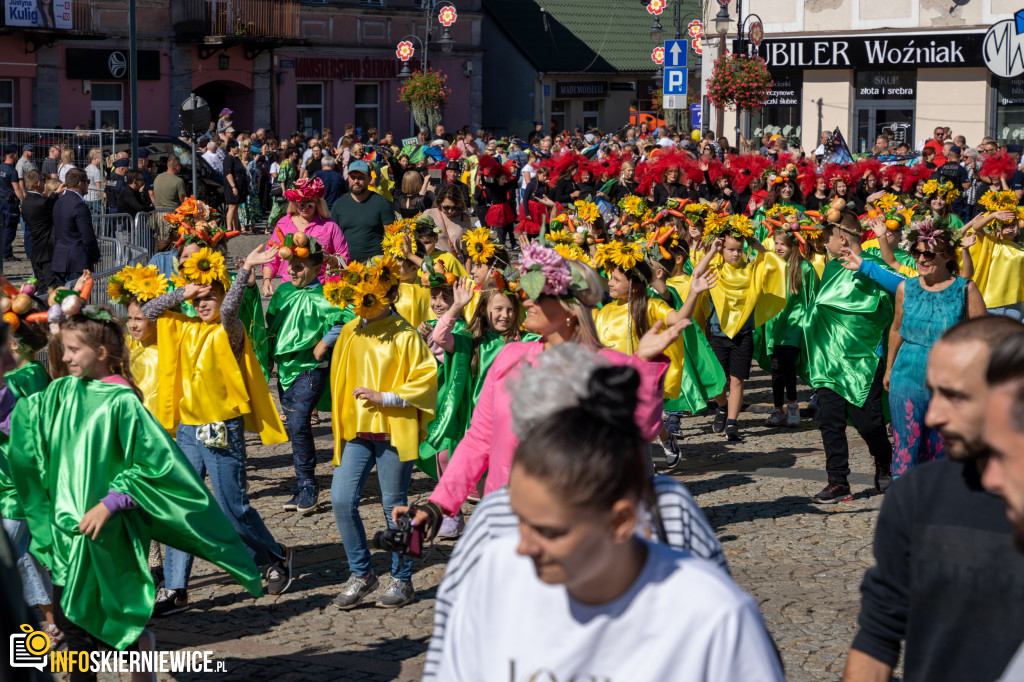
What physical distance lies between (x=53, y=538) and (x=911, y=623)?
3.40 m

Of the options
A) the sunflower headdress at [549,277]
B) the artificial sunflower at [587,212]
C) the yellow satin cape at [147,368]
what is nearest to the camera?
the sunflower headdress at [549,277]

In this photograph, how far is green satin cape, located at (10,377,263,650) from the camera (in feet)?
16.8

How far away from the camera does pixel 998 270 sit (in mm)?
11617

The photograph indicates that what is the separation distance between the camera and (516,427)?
2.84 m

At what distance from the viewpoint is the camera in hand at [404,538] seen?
13.8 feet

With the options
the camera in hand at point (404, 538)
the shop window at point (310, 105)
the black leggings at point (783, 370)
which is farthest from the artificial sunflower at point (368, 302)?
the shop window at point (310, 105)

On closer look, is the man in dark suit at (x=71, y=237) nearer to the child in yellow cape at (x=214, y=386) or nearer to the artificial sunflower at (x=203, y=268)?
the child in yellow cape at (x=214, y=386)

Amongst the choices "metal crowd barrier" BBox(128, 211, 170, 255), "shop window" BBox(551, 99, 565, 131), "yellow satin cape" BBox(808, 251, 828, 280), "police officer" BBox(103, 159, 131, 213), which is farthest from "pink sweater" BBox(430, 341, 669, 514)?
"shop window" BBox(551, 99, 565, 131)

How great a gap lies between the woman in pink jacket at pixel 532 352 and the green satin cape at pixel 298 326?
12.1ft

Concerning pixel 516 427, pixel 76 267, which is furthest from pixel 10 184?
pixel 516 427

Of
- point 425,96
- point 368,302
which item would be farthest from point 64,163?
point 425,96

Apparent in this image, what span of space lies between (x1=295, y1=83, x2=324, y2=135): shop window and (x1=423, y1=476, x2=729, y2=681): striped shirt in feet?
120

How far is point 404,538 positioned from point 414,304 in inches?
196

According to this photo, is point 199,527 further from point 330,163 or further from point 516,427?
point 330,163
